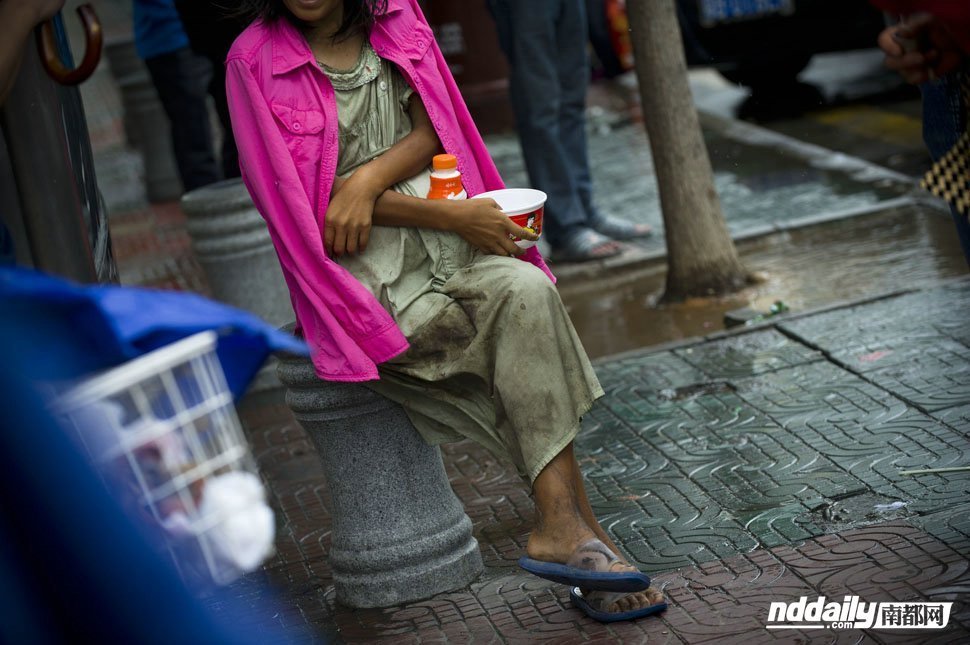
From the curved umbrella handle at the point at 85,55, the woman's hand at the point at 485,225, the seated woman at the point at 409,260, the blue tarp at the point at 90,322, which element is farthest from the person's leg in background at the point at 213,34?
the blue tarp at the point at 90,322

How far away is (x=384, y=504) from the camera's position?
12.7 feet

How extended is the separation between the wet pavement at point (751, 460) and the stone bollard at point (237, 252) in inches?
23.3

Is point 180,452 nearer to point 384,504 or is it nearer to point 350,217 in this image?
point 350,217

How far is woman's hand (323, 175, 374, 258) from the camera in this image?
12.0 feet

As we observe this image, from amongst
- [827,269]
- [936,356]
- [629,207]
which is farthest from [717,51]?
[936,356]

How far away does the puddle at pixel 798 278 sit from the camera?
598 cm

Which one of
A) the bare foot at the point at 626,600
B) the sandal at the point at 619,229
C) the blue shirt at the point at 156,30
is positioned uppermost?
the blue shirt at the point at 156,30

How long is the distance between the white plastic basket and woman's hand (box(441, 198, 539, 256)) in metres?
1.61

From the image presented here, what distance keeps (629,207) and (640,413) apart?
11.6 ft

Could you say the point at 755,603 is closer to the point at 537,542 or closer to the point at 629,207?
the point at 537,542

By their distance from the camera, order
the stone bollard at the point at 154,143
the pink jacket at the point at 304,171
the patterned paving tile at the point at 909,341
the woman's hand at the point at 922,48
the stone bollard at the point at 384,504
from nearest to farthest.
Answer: the woman's hand at the point at 922,48, the pink jacket at the point at 304,171, the stone bollard at the point at 384,504, the patterned paving tile at the point at 909,341, the stone bollard at the point at 154,143

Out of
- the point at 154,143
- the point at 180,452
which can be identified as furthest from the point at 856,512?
the point at 154,143

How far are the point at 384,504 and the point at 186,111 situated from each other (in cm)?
572

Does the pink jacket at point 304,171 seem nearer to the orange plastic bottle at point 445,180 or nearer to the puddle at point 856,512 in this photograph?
the orange plastic bottle at point 445,180
